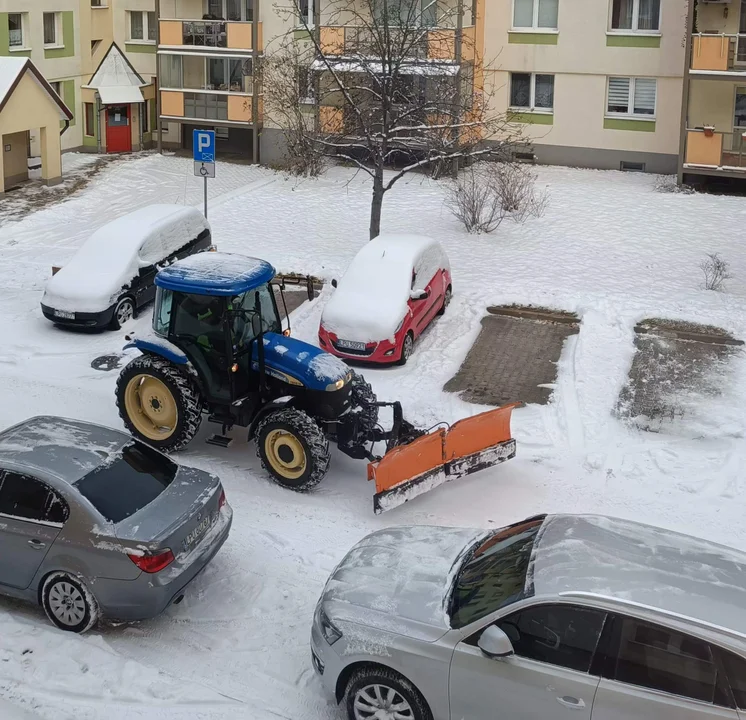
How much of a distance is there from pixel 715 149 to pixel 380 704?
21.4 metres

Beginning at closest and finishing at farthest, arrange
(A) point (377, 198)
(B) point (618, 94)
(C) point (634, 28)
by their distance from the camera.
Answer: (A) point (377, 198) → (C) point (634, 28) → (B) point (618, 94)

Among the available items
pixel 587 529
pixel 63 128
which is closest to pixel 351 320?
pixel 587 529

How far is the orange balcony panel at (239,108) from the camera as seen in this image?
2995 centimetres

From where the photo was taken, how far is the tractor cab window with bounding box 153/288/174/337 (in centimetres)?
1130

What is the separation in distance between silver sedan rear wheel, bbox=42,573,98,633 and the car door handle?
3764mm

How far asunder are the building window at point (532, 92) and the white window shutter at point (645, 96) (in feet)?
7.70

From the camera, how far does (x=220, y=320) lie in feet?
35.8

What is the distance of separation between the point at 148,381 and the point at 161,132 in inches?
864

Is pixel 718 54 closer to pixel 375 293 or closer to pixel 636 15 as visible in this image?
pixel 636 15

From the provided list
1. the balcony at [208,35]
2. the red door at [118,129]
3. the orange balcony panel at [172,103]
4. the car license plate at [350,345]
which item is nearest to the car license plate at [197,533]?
the car license plate at [350,345]

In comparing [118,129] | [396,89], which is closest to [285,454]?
[396,89]

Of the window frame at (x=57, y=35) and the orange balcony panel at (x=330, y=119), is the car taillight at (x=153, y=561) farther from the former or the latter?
the window frame at (x=57, y=35)

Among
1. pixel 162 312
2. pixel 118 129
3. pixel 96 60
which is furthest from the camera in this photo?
pixel 96 60

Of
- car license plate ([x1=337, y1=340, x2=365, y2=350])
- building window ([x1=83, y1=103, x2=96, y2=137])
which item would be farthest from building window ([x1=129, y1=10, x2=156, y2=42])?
car license plate ([x1=337, y1=340, x2=365, y2=350])
